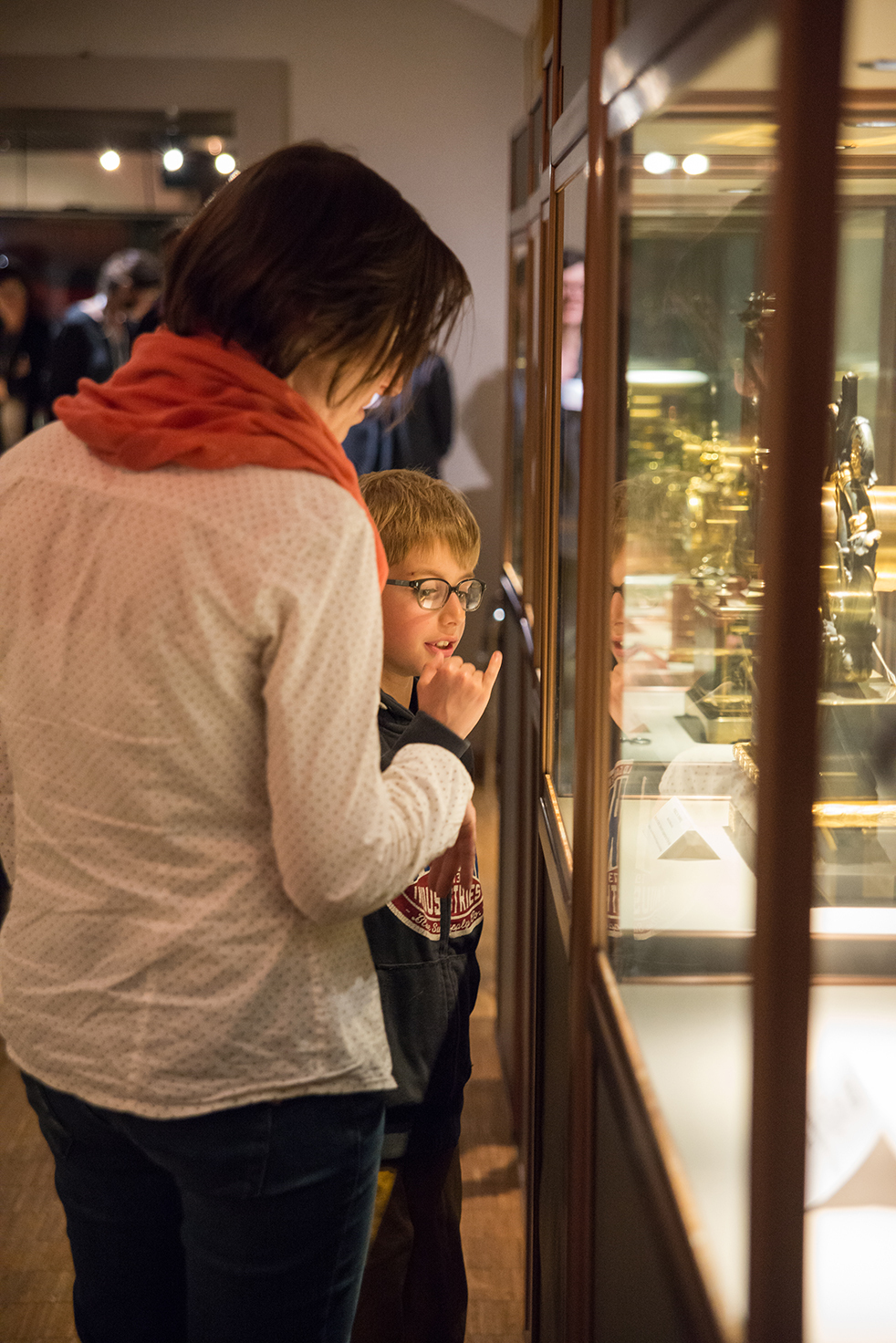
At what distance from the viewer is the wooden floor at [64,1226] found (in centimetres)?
190

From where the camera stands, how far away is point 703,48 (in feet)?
2.17

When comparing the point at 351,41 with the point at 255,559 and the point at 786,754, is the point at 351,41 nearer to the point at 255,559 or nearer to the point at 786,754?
the point at 255,559

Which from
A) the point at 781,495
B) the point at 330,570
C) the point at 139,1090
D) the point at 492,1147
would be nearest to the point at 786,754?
the point at 781,495

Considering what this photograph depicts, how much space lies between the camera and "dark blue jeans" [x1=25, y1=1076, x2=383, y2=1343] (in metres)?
0.89

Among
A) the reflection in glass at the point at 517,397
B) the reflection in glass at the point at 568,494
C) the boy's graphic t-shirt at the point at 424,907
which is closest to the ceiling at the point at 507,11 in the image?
the reflection in glass at the point at 517,397

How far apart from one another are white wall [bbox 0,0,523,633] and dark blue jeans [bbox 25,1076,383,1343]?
12.5 ft

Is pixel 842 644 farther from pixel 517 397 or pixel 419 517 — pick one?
pixel 517 397

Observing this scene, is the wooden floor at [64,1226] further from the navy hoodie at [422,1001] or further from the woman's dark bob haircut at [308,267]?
the woman's dark bob haircut at [308,267]

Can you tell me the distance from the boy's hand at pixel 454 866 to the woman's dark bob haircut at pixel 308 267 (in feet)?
1.83

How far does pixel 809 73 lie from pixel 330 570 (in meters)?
0.43

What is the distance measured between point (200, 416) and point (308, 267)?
0.45ft

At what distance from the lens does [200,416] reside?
0.85m

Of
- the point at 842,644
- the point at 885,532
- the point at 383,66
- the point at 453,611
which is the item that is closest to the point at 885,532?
the point at 885,532

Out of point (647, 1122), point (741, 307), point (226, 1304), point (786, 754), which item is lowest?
point (226, 1304)
